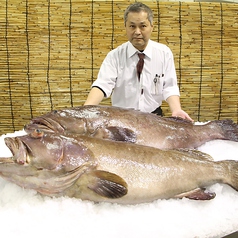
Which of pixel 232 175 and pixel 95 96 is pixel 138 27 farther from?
pixel 232 175

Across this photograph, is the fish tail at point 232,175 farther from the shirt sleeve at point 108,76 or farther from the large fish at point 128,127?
the shirt sleeve at point 108,76

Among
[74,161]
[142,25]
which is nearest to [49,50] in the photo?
[142,25]

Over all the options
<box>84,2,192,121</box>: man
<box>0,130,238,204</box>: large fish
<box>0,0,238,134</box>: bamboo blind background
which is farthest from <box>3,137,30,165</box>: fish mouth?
<box>0,0,238,134</box>: bamboo blind background

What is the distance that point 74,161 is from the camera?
119 cm

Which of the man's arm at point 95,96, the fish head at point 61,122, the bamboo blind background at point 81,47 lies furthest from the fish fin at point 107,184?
the bamboo blind background at point 81,47

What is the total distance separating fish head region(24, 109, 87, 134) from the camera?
4.87ft

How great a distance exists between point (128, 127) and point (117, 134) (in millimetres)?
132

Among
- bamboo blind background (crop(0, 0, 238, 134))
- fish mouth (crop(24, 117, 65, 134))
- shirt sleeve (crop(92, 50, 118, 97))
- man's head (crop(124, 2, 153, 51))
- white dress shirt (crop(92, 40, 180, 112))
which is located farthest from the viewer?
bamboo blind background (crop(0, 0, 238, 134))

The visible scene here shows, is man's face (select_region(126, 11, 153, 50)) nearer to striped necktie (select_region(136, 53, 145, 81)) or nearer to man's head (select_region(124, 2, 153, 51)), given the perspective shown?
man's head (select_region(124, 2, 153, 51))

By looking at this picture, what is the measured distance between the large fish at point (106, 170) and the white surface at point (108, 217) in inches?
1.5

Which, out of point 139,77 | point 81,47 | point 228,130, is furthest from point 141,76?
point 81,47

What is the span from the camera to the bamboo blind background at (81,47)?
12.1 feet

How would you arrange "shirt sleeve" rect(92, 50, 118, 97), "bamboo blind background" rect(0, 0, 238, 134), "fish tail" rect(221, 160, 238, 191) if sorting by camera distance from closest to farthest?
"fish tail" rect(221, 160, 238, 191) < "shirt sleeve" rect(92, 50, 118, 97) < "bamboo blind background" rect(0, 0, 238, 134)

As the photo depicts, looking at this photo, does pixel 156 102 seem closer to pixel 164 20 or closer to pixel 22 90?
pixel 164 20
